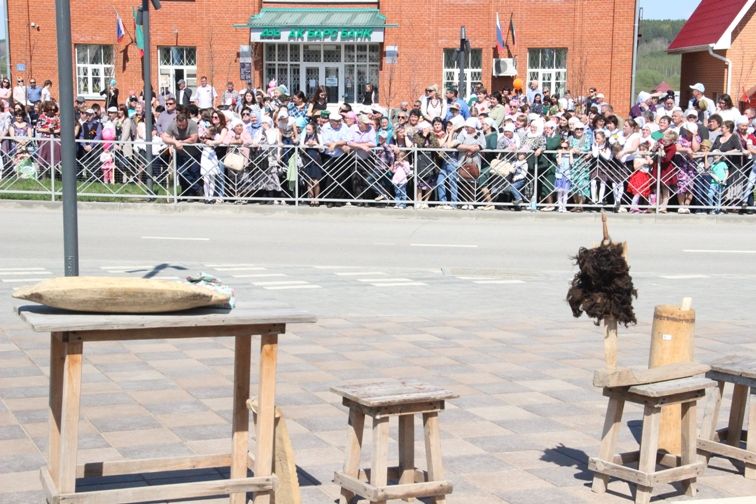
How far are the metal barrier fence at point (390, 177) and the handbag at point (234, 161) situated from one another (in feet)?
0.07

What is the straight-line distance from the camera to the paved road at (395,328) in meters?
6.70

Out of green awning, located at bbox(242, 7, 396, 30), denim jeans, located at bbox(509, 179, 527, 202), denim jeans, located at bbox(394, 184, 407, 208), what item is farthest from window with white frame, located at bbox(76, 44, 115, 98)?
denim jeans, located at bbox(509, 179, 527, 202)

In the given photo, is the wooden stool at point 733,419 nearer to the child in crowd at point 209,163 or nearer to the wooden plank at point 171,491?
the wooden plank at point 171,491

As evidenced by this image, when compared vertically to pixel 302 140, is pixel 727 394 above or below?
below

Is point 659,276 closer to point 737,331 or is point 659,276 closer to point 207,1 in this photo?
point 737,331

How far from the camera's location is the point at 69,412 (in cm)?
506

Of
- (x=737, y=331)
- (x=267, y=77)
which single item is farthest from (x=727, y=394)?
(x=267, y=77)

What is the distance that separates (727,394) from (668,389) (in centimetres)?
268

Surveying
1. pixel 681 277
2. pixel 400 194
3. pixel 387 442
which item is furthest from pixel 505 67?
pixel 387 442

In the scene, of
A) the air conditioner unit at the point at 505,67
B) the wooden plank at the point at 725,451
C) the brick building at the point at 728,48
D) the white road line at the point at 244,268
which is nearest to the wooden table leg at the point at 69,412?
the wooden plank at the point at 725,451

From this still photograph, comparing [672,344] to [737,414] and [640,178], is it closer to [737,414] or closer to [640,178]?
[737,414]

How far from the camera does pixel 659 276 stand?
14.6m

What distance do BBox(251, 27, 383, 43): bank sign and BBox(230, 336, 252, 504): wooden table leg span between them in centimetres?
3964

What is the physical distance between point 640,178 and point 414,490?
626 inches
